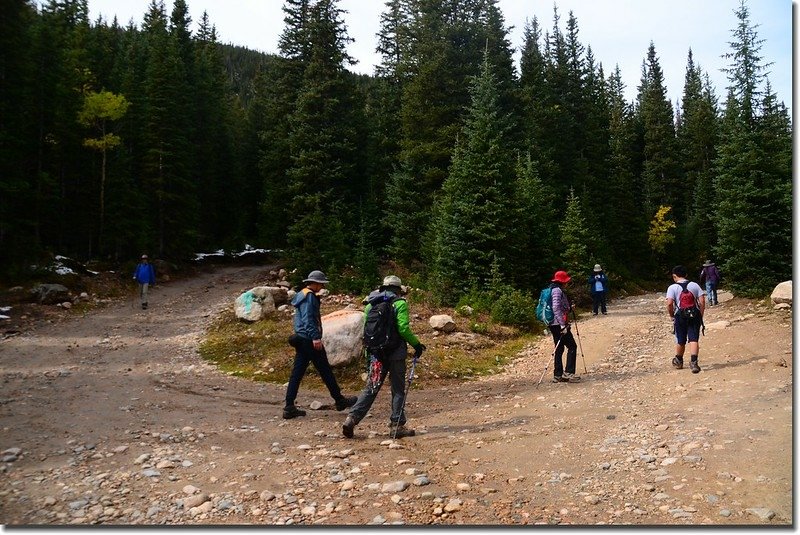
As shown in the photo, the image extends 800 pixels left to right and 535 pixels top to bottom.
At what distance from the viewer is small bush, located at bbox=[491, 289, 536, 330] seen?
16.9 m

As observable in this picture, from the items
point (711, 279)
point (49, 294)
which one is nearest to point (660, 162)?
point (711, 279)

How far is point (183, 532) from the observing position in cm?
436

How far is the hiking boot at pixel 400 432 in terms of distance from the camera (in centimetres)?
718

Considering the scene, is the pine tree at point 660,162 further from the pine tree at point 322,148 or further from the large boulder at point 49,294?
the large boulder at point 49,294

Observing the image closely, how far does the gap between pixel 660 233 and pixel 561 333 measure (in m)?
46.0

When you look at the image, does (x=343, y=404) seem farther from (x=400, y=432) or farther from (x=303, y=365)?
(x=400, y=432)

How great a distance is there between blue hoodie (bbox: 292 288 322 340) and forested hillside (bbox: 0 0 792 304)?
10.9m

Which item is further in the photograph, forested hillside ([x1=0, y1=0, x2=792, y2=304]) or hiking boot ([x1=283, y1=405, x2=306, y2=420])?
forested hillside ([x1=0, y1=0, x2=792, y2=304])

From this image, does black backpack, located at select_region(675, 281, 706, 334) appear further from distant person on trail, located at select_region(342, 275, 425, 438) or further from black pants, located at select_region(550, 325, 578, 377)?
distant person on trail, located at select_region(342, 275, 425, 438)

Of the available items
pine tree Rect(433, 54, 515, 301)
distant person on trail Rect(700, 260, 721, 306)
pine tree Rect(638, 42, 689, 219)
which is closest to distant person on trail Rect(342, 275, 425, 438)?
pine tree Rect(433, 54, 515, 301)

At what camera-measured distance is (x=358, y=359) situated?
11570 mm

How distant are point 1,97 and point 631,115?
73.8 metres

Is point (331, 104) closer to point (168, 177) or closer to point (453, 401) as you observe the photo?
point (168, 177)

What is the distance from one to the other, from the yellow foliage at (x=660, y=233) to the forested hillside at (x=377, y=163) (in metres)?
0.21
